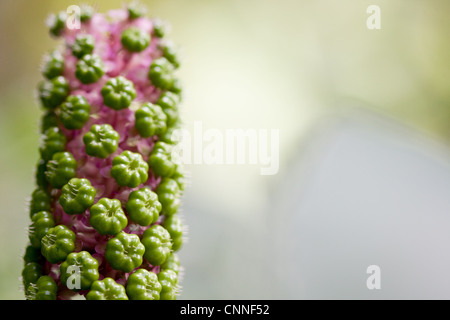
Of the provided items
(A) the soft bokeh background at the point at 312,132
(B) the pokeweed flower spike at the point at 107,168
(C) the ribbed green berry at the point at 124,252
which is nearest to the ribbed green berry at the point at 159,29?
(B) the pokeweed flower spike at the point at 107,168

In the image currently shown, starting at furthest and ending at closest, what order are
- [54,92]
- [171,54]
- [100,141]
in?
[171,54] < [54,92] < [100,141]

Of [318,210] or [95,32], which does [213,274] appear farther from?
[95,32]

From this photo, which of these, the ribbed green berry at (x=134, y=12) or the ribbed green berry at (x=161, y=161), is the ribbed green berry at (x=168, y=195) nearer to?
the ribbed green berry at (x=161, y=161)

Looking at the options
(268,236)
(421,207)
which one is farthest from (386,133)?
(268,236)

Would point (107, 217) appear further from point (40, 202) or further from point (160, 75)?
point (160, 75)

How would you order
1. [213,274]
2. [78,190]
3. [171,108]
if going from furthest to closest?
1. [213,274]
2. [171,108]
3. [78,190]

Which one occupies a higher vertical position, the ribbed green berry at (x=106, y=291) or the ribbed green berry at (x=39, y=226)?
the ribbed green berry at (x=39, y=226)

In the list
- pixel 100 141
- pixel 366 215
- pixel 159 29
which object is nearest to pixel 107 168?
pixel 100 141
